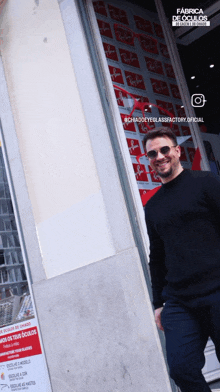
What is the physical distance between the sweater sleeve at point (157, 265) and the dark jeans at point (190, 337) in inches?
10.1

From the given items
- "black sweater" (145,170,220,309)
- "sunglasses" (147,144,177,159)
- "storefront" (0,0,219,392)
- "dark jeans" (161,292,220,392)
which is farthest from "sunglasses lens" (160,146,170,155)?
"storefront" (0,0,219,392)

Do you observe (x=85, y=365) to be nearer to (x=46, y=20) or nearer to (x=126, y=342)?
(x=126, y=342)

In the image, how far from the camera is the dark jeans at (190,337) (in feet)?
8.41

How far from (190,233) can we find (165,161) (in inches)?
17.9

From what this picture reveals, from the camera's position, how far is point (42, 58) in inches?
216

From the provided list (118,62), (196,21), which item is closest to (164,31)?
(196,21)

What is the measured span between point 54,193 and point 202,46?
2554mm

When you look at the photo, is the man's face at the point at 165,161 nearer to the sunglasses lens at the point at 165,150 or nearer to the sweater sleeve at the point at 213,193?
the sunglasses lens at the point at 165,150

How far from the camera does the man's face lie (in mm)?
2861

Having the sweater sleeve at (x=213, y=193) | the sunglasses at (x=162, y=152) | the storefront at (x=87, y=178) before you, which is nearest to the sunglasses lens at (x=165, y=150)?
the sunglasses at (x=162, y=152)

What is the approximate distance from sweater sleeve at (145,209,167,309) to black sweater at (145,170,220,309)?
12cm

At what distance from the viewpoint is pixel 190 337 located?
2.62 m

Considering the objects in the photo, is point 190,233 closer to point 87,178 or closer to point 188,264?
point 188,264

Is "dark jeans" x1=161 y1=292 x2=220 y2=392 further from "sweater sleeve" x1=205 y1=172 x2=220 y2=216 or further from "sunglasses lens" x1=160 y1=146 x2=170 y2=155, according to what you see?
"sunglasses lens" x1=160 y1=146 x2=170 y2=155
